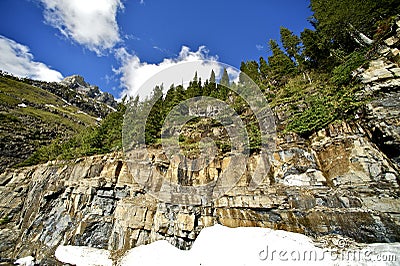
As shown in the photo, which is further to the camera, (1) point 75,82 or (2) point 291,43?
(1) point 75,82

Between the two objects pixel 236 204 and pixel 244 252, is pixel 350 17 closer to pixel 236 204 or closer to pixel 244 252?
pixel 236 204

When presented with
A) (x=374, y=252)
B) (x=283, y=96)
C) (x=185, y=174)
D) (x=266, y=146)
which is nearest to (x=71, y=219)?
(x=185, y=174)

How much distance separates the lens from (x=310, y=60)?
25844 mm

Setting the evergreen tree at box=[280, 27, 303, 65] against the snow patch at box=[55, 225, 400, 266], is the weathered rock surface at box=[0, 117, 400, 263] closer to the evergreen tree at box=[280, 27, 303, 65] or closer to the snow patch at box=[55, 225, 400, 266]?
the snow patch at box=[55, 225, 400, 266]

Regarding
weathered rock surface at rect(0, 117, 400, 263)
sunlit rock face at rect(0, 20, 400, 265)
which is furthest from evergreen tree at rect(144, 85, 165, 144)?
weathered rock surface at rect(0, 117, 400, 263)

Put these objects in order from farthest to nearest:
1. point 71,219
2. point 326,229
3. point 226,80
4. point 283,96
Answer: point 226,80 < point 283,96 < point 71,219 < point 326,229

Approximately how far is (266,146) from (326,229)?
6.61m

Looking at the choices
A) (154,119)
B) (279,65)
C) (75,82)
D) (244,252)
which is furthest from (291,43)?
(75,82)

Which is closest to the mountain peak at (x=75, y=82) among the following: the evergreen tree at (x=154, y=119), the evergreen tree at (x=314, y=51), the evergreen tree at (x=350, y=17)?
the evergreen tree at (x=154, y=119)

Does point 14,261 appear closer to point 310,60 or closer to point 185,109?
point 185,109

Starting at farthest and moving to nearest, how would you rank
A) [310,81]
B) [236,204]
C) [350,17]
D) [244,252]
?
1. [310,81]
2. [350,17]
3. [236,204]
4. [244,252]

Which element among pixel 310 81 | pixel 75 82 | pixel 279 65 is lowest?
pixel 310 81

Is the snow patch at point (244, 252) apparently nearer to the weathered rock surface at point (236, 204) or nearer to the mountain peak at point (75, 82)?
the weathered rock surface at point (236, 204)

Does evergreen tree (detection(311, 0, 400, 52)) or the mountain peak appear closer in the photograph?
evergreen tree (detection(311, 0, 400, 52))
